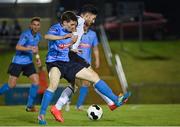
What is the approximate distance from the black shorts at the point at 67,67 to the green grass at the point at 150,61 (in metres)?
12.7

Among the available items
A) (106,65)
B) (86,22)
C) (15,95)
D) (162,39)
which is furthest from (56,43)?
(162,39)

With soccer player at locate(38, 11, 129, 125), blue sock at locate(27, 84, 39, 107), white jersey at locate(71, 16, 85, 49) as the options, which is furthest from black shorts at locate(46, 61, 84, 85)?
blue sock at locate(27, 84, 39, 107)

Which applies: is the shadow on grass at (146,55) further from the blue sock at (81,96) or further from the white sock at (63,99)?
the white sock at (63,99)

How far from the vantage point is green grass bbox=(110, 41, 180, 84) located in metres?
24.6

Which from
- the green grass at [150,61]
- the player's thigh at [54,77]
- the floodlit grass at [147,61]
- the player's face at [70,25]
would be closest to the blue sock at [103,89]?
the player's thigh at [54,77]

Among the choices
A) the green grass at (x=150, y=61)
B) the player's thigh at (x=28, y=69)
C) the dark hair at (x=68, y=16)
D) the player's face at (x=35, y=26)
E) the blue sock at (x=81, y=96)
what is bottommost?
the green grass at (x=150, y=61)

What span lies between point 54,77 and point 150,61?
52.9ft

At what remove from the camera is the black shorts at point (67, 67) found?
1100 cm

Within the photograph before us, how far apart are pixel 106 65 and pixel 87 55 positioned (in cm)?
784

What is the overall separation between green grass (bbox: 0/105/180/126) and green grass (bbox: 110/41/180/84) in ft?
33.2

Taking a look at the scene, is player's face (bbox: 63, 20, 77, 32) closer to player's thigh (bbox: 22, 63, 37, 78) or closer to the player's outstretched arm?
the player's outstretched arm

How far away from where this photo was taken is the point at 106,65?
2205 cm

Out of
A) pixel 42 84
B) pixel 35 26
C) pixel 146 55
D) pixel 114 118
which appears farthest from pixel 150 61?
pixel 114 118

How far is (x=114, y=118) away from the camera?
12.1 meters
